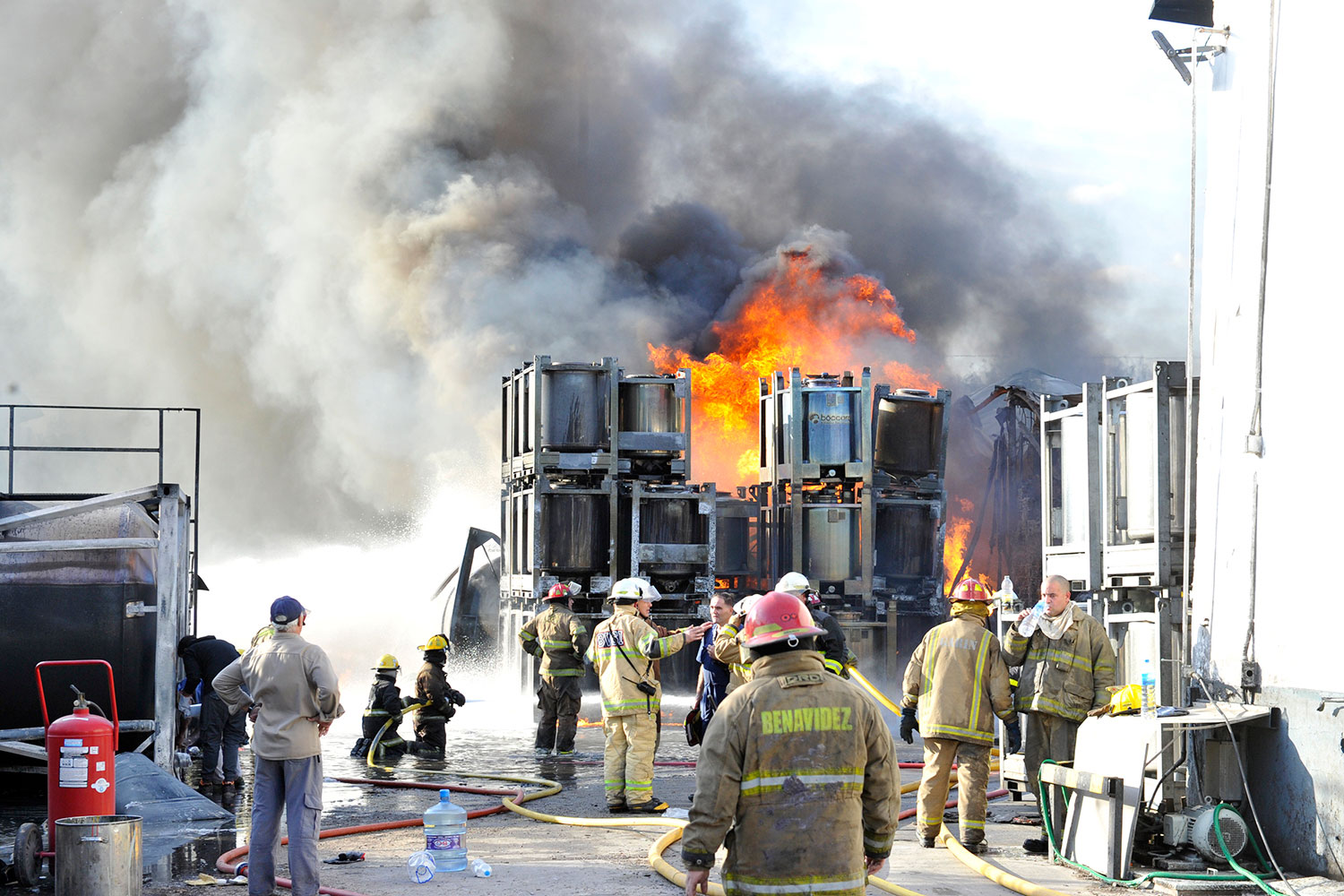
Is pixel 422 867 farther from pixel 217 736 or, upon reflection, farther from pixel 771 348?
pixel 771 348

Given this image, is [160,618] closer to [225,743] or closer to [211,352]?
[225,743]

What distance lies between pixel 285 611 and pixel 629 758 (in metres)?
3.26

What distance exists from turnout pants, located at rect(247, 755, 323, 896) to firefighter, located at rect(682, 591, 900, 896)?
3015 millimetres

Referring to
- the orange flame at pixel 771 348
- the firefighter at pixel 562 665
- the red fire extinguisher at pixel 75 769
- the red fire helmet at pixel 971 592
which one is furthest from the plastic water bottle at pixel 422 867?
the orange flame at pixel 771 348

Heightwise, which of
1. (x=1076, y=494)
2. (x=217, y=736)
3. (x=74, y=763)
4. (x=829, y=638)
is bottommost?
(x=217, y=736)

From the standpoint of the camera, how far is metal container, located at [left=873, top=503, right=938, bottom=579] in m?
17.0

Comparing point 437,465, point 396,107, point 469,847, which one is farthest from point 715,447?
point 469,847

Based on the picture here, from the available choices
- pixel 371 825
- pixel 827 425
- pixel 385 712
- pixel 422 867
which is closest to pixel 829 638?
pixel 422 867

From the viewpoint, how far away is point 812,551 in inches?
658

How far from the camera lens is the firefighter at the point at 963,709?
788 centimetres

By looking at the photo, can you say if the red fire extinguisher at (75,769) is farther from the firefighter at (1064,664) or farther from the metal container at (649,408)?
the metal container at (649,408)

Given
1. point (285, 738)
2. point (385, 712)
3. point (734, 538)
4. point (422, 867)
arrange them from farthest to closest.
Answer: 1. point (734, 538)
2. point (385, 712)
3. point (422, 867)
4. point (285, 738)

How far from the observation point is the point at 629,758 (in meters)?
9.38

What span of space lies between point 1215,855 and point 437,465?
27.0 m
